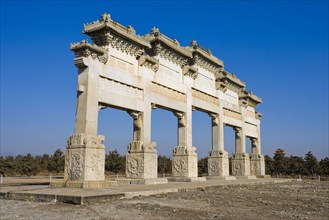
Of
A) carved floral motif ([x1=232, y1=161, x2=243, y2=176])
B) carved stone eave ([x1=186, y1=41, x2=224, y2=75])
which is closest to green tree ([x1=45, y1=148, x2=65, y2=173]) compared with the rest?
carved floral motif ([x1=232, y1=161, x2=243, y2=176])

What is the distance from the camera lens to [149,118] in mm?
16062

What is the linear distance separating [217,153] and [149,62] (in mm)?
8630

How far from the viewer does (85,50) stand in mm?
13250

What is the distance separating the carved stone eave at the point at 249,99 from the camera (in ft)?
85.7

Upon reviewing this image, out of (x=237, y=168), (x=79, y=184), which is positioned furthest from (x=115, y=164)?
(x=79, y=184)

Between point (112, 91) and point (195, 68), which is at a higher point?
point (195, 68)

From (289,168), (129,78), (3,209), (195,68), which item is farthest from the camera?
(289,168)

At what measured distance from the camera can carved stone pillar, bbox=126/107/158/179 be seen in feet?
49.9

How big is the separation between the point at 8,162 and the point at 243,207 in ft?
125

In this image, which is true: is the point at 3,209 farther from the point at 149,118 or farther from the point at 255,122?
the point at 255,122

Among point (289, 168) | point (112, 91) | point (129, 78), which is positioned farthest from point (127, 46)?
point (289, 168)

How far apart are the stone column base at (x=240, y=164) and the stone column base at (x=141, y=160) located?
11.5 meters

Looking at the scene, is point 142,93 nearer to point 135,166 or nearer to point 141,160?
point 141,160

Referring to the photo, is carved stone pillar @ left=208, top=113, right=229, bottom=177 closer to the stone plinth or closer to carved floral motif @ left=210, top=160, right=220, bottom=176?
carved floral motif @ left=210, top=160, right=220, bottom=176
